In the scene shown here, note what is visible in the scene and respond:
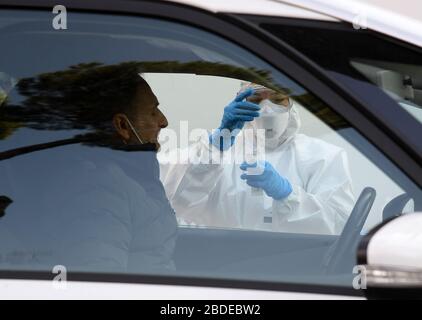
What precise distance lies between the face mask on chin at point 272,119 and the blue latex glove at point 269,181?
0.08 metres

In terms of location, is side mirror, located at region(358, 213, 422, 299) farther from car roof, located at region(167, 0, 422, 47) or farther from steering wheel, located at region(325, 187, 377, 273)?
car roof, located at region(167, 0, 422, 47)

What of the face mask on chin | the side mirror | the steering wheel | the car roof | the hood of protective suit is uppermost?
the car roof

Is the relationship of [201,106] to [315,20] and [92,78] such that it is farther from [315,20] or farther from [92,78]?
[315,20]

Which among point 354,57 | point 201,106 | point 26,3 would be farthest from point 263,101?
point 26,3

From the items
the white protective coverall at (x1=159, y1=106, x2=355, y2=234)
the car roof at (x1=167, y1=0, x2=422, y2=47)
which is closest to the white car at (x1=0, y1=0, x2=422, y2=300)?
the car roof at (x1=167, y1=0, x2=422, y2=47)

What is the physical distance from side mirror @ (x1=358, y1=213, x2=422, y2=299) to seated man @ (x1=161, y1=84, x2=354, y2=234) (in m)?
0.48

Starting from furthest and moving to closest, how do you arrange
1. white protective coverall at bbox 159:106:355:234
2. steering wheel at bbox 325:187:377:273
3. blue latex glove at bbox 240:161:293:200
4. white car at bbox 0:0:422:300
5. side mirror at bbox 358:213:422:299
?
1. white protective coverall at bbox 159:106:355:234
2. blue latex glove at bbox 240:161:293:200
3. steering wheel at bbox 325:187:377:273
4. white car at bbox 0:0:422:300
5. side mirror at bbox 358:213:422:299

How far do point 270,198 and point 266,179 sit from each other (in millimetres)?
122

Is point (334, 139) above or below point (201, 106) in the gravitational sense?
below

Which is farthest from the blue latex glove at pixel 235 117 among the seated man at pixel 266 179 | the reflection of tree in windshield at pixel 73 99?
the reflection of tree in windshield at pixel 73 99

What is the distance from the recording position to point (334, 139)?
95.3 inches

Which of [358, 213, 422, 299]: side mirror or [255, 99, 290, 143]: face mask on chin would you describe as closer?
[358, 213, 422, 299]: side mirror

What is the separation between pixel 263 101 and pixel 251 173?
0.19m

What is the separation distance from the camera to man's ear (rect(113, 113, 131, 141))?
102 inches
